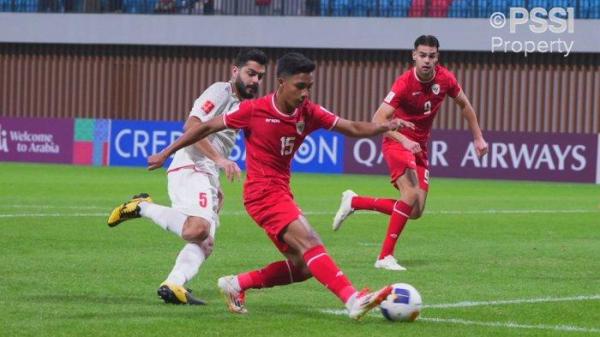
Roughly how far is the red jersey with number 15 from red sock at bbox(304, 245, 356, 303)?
4741mm

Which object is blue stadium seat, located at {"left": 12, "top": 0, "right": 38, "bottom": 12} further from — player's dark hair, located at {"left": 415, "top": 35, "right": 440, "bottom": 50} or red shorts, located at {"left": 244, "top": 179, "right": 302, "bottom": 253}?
red shorts, located at {"left": 244, "top": 179, "right": 302, "bottom": 253}

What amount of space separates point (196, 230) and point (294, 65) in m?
1.81

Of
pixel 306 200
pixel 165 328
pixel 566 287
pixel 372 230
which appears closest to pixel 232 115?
pixel 165 328

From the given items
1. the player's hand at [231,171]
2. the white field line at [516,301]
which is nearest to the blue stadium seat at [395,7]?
the white field line at [516,301]

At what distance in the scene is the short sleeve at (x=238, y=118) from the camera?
9.54m

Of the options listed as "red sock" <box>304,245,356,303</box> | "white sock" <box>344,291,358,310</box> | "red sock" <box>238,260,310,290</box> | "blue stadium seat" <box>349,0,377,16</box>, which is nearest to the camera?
Result: "white sock" <box>344,291,358,310</box>

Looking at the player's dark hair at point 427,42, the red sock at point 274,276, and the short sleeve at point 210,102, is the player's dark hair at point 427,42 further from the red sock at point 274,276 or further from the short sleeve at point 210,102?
the red sock at point 274,276

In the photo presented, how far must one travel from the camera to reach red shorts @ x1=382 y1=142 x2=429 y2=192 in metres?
14.0

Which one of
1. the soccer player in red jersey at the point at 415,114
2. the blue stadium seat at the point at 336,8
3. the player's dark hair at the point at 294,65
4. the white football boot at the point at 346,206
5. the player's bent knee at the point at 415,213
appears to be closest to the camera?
the player's dark hair at the point at 294,65

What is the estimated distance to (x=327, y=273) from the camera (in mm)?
9188

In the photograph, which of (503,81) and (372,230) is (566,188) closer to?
(503,81)

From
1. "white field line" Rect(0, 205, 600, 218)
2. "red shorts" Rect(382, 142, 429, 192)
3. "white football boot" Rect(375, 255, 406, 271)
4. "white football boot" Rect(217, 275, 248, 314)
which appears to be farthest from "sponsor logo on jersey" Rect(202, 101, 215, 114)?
"white field line" Rect(0, 205, 600, 218)

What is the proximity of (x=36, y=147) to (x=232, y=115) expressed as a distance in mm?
29041

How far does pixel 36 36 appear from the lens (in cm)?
4175
